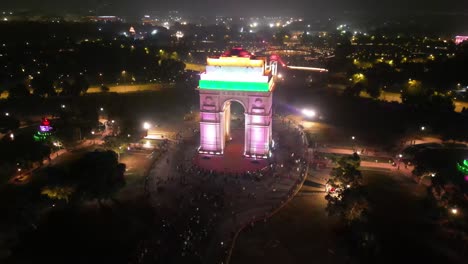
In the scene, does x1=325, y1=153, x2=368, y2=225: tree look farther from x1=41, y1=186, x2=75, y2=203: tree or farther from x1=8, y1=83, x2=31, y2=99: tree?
x1=8, y1=83, x2=31, y2=99: tree

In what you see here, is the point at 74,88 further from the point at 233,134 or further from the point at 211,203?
the point at 211,203

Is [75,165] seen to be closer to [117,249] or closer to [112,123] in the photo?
[117,249]

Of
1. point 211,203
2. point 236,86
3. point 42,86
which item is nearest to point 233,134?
point 236,86

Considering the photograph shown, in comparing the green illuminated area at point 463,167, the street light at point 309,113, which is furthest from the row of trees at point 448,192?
the street light at point 309,113

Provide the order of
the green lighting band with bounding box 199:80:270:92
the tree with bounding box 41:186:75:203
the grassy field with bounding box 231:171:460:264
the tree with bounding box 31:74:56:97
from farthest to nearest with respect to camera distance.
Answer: the tree with bounding box 31:74:56:97 → the green lighting band with bounding box 199:80:270:92 → the tree with bounding box 41:186:75:203 → the grassy field with bounding box 231:171:460:264

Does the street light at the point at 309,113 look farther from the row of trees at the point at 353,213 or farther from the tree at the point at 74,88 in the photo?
the tree at the point at 74,88

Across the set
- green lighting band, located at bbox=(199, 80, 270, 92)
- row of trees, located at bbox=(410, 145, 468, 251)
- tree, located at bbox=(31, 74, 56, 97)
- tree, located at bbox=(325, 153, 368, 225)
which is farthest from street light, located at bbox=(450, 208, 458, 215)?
tree, located at bbox=(31, 74, 56, 97)

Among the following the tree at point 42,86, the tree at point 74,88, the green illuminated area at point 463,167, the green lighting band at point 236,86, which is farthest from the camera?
the tree at point 74,88

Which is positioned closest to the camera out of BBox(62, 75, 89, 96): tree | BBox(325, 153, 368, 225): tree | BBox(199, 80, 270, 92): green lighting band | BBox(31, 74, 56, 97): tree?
BBox(325, 153, 368, 225): tree
